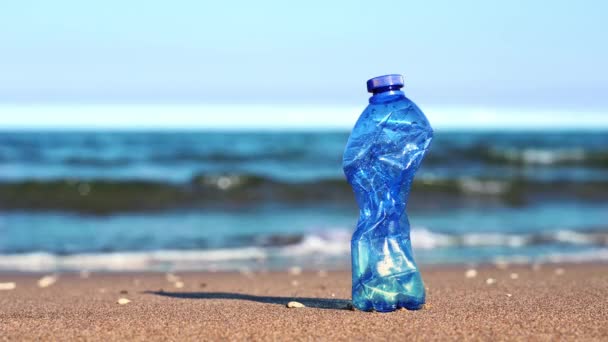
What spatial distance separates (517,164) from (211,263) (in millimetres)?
19053

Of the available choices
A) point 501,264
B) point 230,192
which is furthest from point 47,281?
point 230,192

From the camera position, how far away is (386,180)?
12.9 ft

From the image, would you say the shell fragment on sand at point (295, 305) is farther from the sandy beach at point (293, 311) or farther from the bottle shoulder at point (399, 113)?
the bottle shoulder at point (399, 113)

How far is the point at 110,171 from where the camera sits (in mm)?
21031

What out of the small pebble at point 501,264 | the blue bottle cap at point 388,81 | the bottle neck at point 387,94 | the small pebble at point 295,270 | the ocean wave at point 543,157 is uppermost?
the blue bottle cap at point 388,81

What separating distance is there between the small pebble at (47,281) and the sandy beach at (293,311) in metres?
0.02

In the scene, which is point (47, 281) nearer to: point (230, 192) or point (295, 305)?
point (295, 305)

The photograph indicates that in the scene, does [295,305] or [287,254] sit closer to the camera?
[295,305]

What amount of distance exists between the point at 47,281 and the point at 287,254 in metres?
3.06

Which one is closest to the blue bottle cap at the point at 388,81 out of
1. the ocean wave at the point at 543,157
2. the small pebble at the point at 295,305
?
the small pebble at the point at 295,305

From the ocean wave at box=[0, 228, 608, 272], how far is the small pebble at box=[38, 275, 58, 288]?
2.34 feet

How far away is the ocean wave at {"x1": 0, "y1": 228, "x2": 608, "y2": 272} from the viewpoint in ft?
26.7

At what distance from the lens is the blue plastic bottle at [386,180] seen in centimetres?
393

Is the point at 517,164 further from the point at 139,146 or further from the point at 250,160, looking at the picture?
the point at 139,146
